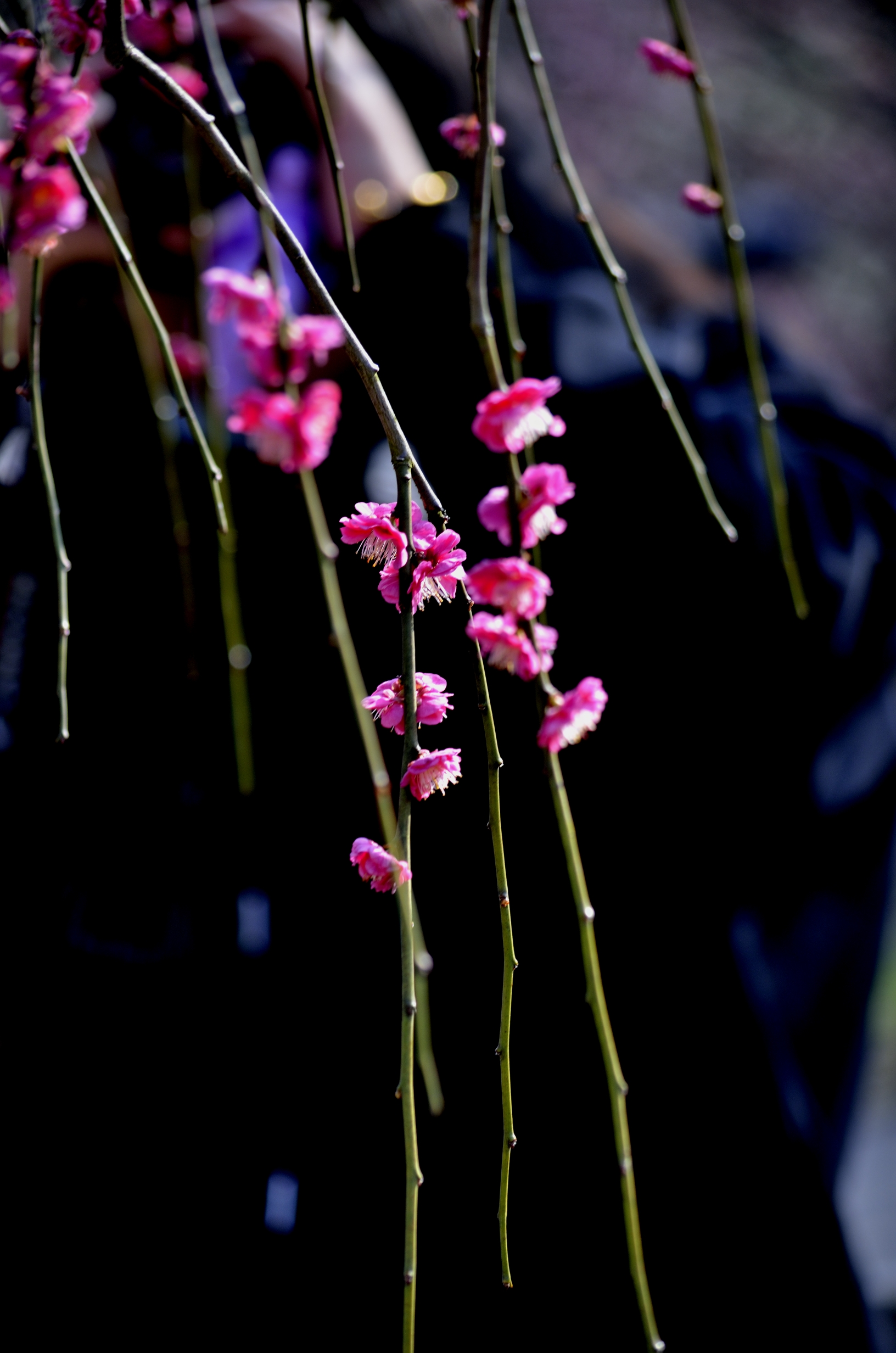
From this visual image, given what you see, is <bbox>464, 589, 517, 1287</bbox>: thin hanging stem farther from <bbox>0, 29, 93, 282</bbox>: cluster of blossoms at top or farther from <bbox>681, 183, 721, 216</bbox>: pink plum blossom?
<bbox>681, 183, 721, 216</bbox>: pink plum blossom

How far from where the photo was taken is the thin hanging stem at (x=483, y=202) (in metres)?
0.25

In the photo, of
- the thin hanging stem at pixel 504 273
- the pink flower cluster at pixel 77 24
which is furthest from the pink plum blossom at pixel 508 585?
the pink flower cluster at pixel 77 24

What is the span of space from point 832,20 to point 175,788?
1.48 m

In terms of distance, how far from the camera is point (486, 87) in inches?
10.1

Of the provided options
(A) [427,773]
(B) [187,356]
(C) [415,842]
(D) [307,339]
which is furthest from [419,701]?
(B) [187,356]

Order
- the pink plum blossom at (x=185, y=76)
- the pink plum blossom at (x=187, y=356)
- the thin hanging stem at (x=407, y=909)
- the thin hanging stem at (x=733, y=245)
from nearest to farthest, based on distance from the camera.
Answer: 1. the thin hanging stem at (x=407, y=909)
2. the thin hanging stem at (x=733, y=245)
3. the pink plum blossom at (x=185, y=76)
4. the pink plum blossom at (x=187, y=356)

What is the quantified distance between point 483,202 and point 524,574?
0.40 ft

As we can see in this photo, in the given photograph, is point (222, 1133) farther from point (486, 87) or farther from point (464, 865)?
point (486, 87)

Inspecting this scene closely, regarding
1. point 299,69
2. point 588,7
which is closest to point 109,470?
point 299,69

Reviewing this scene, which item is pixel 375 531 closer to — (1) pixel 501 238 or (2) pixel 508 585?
(2) pixel 508 585

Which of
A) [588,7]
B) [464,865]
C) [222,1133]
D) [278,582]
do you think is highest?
[588,7]

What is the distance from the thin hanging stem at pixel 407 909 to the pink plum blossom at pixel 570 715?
0.12ft

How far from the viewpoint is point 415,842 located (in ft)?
1.73

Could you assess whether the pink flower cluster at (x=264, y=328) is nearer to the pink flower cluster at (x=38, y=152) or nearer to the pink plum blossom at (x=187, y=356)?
the pink flower cluster at (x=38, y=152)
